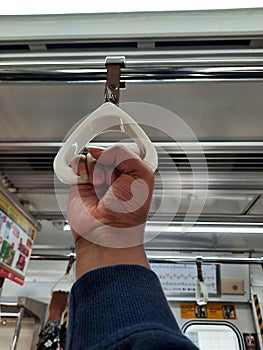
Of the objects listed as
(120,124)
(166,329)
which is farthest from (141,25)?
(166,329)

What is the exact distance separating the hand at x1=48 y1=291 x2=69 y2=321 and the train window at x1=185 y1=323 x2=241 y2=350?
1.37 meters

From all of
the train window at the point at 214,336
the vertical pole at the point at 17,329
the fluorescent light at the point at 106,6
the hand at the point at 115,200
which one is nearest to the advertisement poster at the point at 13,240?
the fluorescent light at the point at 106,6

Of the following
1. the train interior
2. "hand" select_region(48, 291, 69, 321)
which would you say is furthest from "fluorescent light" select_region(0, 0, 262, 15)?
"hand" select_region(48, 291, 69, 321)

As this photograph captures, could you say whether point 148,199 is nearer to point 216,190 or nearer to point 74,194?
point 74,194

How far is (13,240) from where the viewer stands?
5.42ft

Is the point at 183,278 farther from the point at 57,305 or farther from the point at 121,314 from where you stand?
the point at 121,314

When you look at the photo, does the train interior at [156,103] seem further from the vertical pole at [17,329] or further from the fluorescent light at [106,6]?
the vertical pole at [17,329]

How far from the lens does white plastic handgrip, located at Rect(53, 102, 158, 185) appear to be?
1.85ft

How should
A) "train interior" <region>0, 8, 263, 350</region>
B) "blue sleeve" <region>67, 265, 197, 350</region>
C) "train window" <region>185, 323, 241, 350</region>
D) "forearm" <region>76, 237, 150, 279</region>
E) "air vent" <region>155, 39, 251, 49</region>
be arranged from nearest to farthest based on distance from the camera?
"blue sleeve" <region>67, 265, 197, 350</region>, "forearm" <region>76, 237, 150, 279</region>, "train interior" <region>0, 8, 263, 350</region>, "air vent" <region>155, 39, 251, 49</region>, "train window" <region>185, 323, 241, 350</region>

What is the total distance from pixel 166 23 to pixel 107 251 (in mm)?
633

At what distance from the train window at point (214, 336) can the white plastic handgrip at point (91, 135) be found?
3224 millimetres

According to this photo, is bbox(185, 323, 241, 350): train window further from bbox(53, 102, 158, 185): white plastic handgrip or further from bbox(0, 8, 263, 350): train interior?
bbox(53, 102, 158, 185): white plastic handgrip

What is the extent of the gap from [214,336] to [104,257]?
11.1 feet

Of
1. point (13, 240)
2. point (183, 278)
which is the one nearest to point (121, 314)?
point (13, 240)
